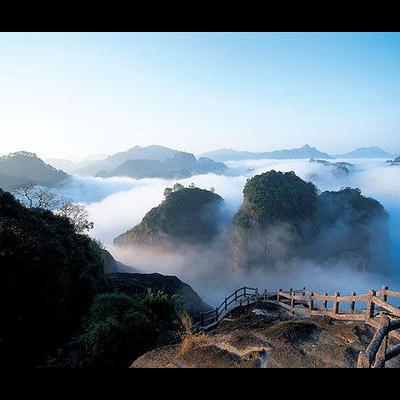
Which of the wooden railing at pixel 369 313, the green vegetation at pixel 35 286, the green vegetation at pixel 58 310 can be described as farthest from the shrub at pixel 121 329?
the wooden railing at pixel 369 313

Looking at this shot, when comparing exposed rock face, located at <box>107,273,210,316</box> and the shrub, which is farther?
exposed rock face, located at <box>107,273,210,316</box>

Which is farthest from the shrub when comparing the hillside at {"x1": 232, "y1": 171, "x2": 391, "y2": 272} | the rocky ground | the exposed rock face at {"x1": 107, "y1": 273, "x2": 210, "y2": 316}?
the hillside at {"x1": 232, "y1": 171, "x2": 391, "y2": 272}

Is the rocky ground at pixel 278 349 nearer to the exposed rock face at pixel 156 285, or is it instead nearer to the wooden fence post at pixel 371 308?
the wooden fence post at pixel 371 308

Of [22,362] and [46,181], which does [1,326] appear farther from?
[46,181]

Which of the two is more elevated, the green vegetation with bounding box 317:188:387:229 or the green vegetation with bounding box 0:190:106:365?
the green vegetation with bounding box 0:190:106:365

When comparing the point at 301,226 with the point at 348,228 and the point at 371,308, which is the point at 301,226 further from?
the point at 371,308

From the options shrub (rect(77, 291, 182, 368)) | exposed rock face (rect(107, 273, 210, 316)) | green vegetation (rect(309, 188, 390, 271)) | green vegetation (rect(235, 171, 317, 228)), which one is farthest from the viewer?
green vegetation (rect(309, 188, 390, 271))

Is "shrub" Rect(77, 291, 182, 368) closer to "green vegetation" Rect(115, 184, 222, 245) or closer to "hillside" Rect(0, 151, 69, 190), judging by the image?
"green vegetation" Rect(115, 184, 222, 245)

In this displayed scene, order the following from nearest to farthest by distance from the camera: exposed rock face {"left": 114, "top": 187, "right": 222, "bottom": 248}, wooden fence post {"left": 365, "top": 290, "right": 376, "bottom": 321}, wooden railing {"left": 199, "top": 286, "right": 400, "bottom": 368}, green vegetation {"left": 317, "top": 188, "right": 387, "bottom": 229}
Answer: wooden railing {"left": 199, "top": 286, "right": 400, "bottom": 368}
wooden fence post {"left": 365, "top": 290, "right": 376, "bottom": 321}
green vegetation {"left": 317, "top": 188, "right": 387, "bottom": 229}
exposed rock face {"left": 114, "top": 187, "right": 222, "bottom": 248}
